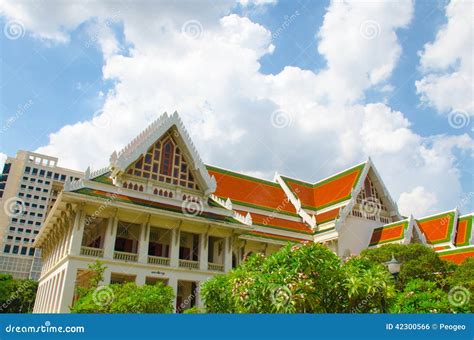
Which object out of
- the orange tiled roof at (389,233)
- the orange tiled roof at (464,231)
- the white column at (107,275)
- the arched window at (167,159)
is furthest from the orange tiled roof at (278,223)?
the orange tiled roof at (464,231)

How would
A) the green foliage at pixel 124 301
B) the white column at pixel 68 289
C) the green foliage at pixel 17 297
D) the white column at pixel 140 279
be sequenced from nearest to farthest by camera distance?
1. the green foliage at pixel 124 301
2. the white column at pixel 68 289
3. the white column at pixel 140 279
4. the green foliage at pixel 17 297

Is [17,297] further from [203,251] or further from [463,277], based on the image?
[463,277]

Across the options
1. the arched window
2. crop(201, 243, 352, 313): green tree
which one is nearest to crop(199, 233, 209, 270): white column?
the arched window

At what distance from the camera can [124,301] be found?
15609 mm

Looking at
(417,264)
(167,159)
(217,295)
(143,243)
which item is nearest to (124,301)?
(217,295)

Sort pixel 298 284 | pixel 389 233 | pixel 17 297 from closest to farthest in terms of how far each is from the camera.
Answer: pixel 298 284, pixel 389 233, pixel 17 297

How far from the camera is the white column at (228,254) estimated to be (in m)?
26.8

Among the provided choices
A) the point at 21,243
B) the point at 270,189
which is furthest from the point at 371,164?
the point at 21,243

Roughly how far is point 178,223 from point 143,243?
2.58 meters

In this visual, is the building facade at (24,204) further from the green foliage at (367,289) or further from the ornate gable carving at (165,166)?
the green foliage at (367,289)

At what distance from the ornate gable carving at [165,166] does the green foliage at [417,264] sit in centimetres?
1300

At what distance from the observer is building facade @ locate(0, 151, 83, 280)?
91.0 m

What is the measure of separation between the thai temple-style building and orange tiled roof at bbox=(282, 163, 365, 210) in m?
0.24

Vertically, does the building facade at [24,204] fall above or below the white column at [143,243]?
above
